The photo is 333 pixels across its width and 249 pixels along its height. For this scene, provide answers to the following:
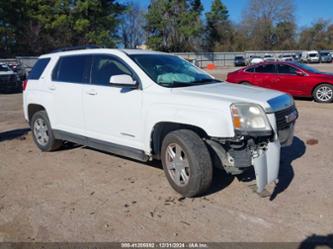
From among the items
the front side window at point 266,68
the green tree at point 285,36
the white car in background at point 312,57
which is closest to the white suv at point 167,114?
the front side window at point 266,68

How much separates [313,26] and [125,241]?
8228 centimetres

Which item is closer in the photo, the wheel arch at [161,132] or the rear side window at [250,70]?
the wheel arch at [161,132]

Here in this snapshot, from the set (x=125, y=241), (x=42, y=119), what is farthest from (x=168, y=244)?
(x=42, y=119)

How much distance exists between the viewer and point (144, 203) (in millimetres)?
4121

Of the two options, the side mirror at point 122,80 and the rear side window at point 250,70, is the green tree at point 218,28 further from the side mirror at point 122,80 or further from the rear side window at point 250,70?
the side mirror at point 122,80

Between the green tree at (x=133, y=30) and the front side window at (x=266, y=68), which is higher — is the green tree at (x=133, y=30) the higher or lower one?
the higher one

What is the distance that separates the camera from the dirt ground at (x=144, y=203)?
3.46 meters

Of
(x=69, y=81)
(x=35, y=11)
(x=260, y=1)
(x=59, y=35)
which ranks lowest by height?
(x=69, y=81)

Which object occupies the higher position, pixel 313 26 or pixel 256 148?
pixel 313 26

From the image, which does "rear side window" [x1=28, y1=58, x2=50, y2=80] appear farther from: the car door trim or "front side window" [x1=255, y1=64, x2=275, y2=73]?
"front side window" [x1=255, y1=64, x2=275, y2=73]

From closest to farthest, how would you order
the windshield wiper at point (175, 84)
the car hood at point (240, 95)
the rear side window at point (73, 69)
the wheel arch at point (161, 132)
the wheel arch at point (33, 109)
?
the car hood at point (240, 95) → the wheel arch at point (161, 132) → the windshield wiper at point (175, 84) → the rear side window at point (73, 69) → the wheel arch at point (33, 109)

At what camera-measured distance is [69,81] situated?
558 centimetres

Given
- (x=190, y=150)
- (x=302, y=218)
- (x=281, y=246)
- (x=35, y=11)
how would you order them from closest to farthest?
(x=281, y=246)
(x=302, y=218)
(x=190, y=150)
(x=35, y=11)

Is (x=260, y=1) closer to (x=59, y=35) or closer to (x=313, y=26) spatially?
Answer: (x=313, y=26)
